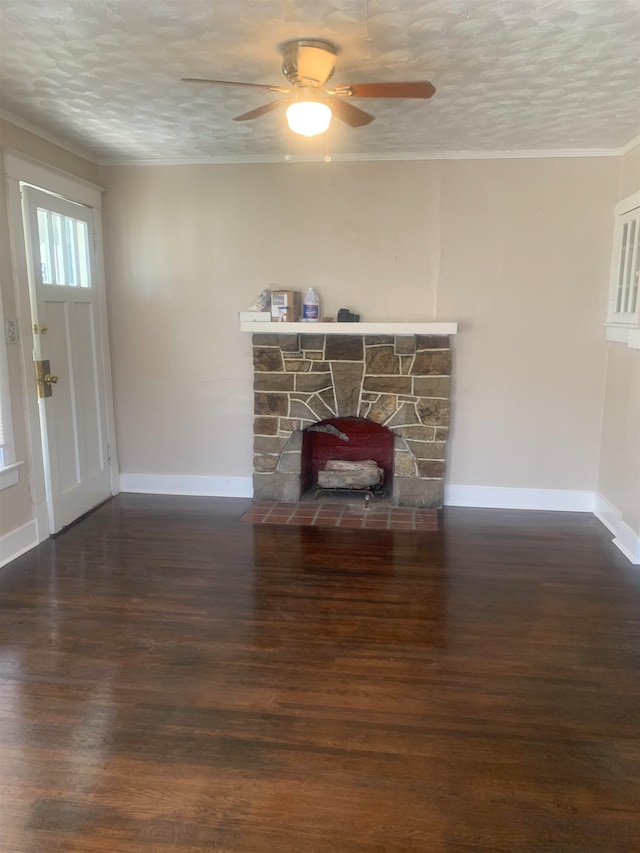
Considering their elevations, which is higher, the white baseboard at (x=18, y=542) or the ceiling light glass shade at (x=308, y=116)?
the ceiling light glass shade at (x=308, y=116)

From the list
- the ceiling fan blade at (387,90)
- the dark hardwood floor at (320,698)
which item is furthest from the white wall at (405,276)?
the ceiling fan blade at (387,90)

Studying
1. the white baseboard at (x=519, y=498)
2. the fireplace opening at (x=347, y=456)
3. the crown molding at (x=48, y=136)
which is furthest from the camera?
the fireplace opening at (x=347, y=456)

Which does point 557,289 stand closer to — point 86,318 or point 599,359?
point 599,359

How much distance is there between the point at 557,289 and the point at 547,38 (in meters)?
1.96

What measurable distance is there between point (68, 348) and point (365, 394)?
1999 millimetres

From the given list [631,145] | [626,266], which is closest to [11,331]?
[626,266]

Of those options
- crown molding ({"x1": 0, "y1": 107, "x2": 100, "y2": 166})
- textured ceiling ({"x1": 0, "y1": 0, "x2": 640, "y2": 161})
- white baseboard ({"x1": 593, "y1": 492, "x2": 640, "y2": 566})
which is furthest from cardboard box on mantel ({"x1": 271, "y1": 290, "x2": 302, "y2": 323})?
white baseboard ({"x1": 593, "y1": 492, "x2": 640, "y2": 566})

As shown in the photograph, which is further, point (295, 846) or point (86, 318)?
point (86, 318)

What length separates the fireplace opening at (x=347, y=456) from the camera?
14.8ft

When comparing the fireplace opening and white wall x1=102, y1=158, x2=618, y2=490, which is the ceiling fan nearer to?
white wall x1=102, y1=158, x2=618, y2=490

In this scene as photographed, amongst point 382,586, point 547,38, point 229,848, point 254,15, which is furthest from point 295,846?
point 547,38

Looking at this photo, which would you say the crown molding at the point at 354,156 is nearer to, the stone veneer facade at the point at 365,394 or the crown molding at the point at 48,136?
the crown molding at the point at 48,136

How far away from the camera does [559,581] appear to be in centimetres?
320

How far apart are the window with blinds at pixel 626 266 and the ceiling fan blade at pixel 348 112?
74.1 inches
